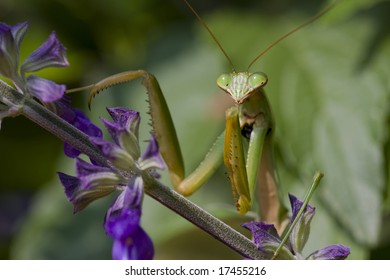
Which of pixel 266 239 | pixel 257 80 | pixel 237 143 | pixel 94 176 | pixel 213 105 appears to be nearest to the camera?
pixel 94 176

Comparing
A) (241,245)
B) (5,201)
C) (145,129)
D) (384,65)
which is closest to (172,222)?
(145,129)

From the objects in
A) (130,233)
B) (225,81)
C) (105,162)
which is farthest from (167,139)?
(130,233)

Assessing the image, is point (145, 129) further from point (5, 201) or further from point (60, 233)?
point (5, 201)

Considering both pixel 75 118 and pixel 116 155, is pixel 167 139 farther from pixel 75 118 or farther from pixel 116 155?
pixel 116 155

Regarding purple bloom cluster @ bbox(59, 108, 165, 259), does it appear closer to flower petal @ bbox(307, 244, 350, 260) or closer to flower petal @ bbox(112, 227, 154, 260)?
flower petal @ bbox(112, 227, 154, 260)

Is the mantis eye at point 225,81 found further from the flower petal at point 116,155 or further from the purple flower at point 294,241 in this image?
Answer: the flower petal at point 116,155

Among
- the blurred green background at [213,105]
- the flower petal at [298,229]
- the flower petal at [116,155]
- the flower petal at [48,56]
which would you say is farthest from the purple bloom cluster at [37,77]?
the blurred green background at [213,105]
